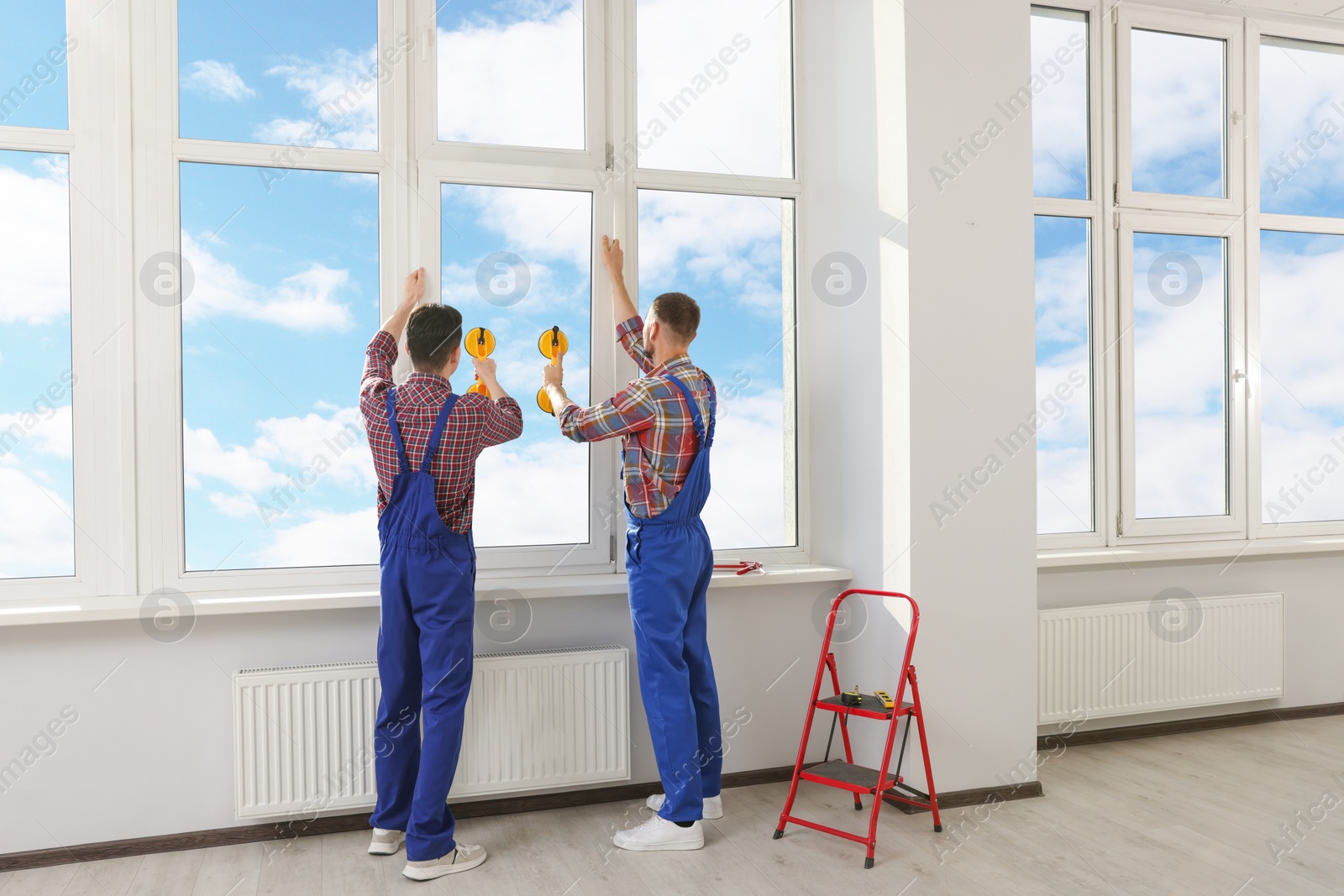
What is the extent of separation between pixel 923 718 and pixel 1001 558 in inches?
24.3

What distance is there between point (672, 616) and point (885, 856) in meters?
0.95

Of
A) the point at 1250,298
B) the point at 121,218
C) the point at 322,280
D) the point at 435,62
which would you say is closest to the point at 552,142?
the point at 435,62

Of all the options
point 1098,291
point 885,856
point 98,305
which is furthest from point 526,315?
point 1098,291

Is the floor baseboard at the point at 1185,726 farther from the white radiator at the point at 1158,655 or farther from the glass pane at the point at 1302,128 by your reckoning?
the glass pane at the point at 1302,128

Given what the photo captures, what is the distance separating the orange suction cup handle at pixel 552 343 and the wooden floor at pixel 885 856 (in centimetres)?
157

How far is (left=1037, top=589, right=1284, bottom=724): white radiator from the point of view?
11.8 feet

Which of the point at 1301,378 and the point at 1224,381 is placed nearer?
the point at 1224,381

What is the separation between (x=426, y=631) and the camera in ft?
8.34

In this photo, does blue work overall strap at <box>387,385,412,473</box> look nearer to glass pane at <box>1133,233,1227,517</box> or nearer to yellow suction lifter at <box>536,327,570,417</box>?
yellow suction lifter at <box>536,327,570,417</box>

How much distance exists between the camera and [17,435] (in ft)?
8.86

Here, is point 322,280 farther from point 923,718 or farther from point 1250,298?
point 1250,298

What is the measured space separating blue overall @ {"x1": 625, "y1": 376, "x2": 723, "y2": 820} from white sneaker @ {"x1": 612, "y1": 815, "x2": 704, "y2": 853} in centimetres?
3

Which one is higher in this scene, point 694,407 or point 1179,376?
point 1179,376

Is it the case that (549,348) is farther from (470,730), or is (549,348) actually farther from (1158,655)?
(1158,655)
